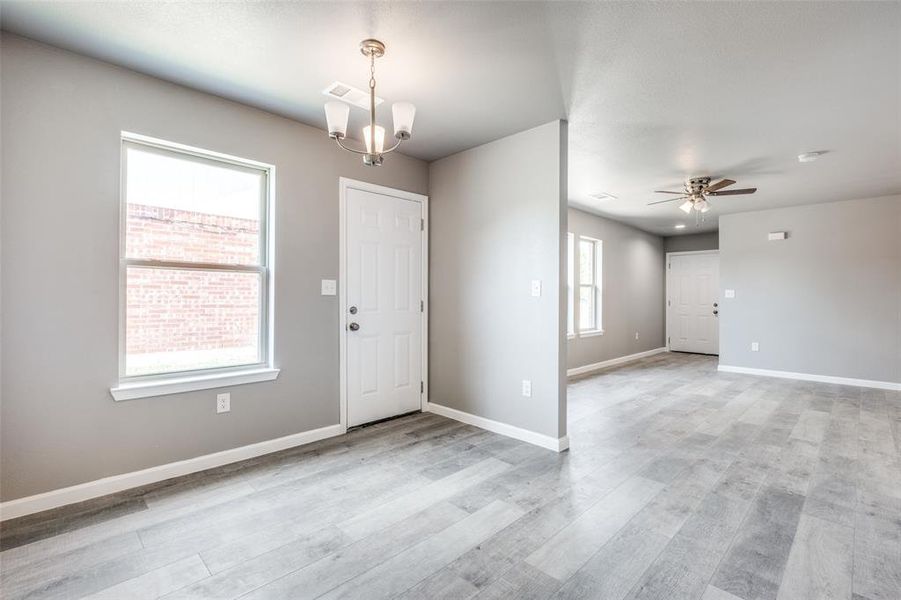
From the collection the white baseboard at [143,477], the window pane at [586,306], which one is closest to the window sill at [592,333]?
the window pane at [586,306]

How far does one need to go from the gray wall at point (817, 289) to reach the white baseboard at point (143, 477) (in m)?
6.33

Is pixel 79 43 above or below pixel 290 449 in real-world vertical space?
above

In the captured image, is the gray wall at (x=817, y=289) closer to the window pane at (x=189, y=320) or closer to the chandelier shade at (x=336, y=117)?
the chandelier shade at (x=336, y=117)

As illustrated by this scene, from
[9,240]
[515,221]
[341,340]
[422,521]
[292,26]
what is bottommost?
[422,521]

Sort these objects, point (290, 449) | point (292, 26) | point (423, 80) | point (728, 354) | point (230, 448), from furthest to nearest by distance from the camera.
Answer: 1. point (728, 354)
2. point (290, 449)
3. point (230, 448)
4. point (423, 80)
5. point (292, 26)

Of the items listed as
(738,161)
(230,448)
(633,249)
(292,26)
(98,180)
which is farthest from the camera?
(633,249)

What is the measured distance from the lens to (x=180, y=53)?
2293mm

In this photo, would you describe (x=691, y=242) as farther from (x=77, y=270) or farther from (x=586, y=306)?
(x=77, y=270)

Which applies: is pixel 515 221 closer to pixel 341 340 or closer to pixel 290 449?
pixel 341 340

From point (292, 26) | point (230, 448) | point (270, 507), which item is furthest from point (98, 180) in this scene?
point (270, 507)

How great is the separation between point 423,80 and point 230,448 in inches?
109

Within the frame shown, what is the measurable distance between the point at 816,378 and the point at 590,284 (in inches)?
127

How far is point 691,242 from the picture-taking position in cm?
830

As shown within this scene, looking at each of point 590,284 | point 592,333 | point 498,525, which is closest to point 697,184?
point 590,284
